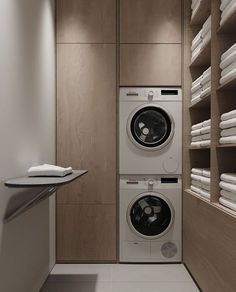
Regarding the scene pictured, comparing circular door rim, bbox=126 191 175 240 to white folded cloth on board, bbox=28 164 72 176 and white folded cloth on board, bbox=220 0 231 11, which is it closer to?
white folded cloth on board, bbox=28 164 72 176

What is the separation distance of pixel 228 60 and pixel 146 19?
159cm

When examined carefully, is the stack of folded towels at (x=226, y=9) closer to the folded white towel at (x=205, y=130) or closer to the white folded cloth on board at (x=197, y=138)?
the folded white towel at (x=205, y=130)

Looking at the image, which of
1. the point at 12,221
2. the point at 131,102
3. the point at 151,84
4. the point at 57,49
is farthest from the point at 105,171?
the point at 12,221

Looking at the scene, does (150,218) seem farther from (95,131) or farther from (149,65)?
(149,65)

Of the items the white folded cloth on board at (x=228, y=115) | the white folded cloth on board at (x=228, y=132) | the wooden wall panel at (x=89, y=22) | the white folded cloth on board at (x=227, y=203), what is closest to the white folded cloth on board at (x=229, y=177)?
the white folded cloth on board at (x=227, y=203)

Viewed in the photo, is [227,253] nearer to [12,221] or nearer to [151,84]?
[12,221]

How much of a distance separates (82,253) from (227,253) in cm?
192

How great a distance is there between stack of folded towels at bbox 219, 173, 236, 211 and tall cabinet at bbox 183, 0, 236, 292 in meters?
0.05

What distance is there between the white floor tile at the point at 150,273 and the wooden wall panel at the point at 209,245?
11cm

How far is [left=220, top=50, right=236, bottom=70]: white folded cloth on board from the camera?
2.36 m

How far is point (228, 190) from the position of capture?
2.42m

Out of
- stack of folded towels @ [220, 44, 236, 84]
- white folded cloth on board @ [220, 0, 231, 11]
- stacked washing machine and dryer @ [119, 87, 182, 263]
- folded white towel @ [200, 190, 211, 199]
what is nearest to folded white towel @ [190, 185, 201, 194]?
folded white towel @ [200, 190, 211, 199]

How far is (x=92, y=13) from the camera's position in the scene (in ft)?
12.5

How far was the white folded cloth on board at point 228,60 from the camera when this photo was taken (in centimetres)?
236
